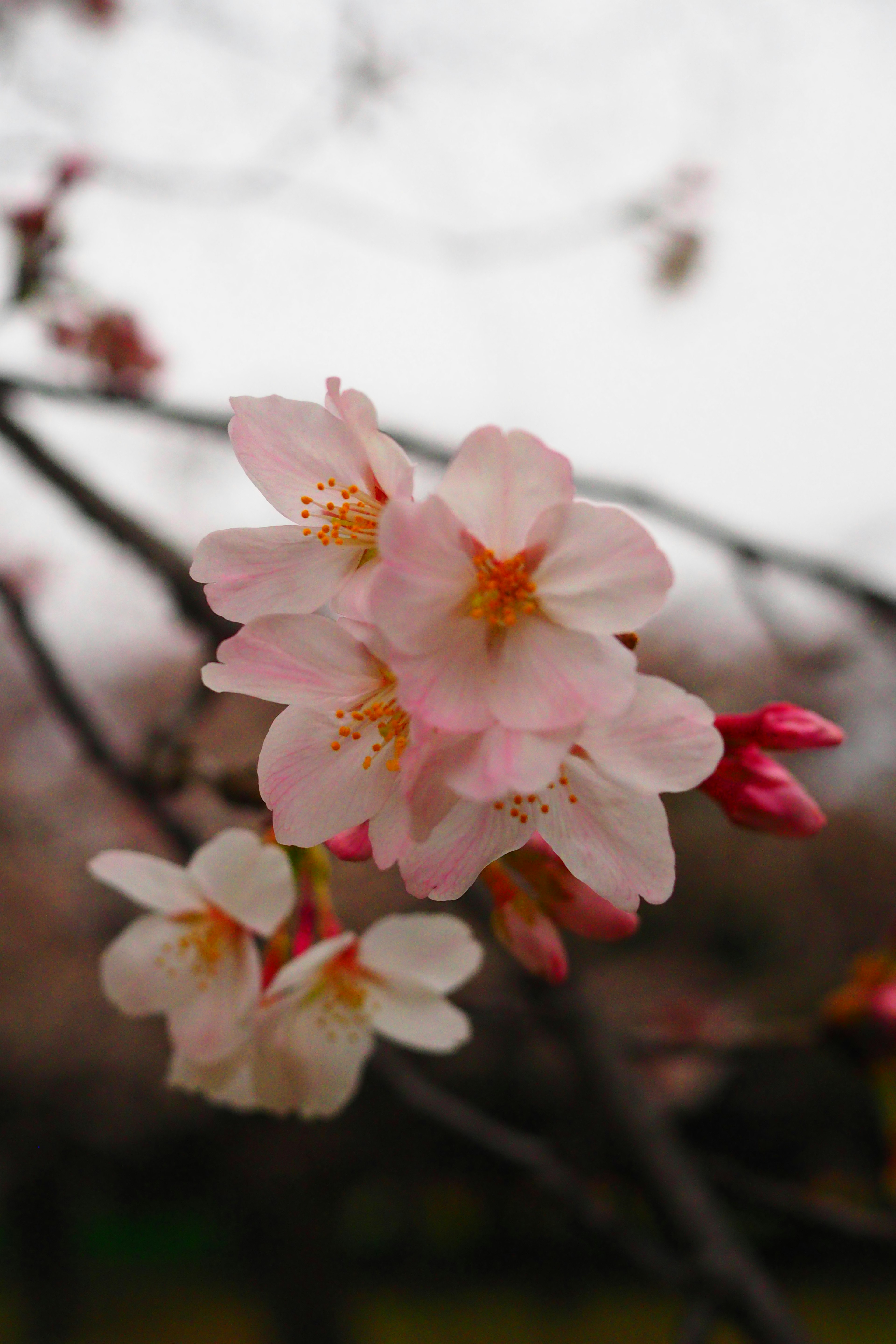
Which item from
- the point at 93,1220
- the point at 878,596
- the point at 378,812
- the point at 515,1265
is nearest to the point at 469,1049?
the point at 515,1265

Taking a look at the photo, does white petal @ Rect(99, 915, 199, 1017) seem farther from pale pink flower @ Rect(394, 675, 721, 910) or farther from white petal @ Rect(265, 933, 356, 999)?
pale pink flower @ Rect(394, 675, 721, 910)

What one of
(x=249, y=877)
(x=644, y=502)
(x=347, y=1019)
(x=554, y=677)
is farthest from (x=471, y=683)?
(x=644, y=502)

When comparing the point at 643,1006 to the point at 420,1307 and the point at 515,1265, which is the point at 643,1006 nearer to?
the point at 515,1265

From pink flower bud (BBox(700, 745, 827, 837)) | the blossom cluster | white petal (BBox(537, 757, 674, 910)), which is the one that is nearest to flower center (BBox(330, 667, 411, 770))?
the blossom cluster

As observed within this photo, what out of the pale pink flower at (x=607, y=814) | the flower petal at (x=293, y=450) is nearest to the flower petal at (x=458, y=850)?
the pale pink flower at (x=607, y=814)

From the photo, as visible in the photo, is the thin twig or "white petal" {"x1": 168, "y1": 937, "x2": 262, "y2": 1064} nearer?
"white petal" {"x1": 168, "y1": 937, "x2": 262, "y2": 1064}

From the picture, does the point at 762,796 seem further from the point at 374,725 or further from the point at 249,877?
the point at 249,877

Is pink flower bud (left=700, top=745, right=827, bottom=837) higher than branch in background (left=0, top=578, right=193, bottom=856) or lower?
higher
